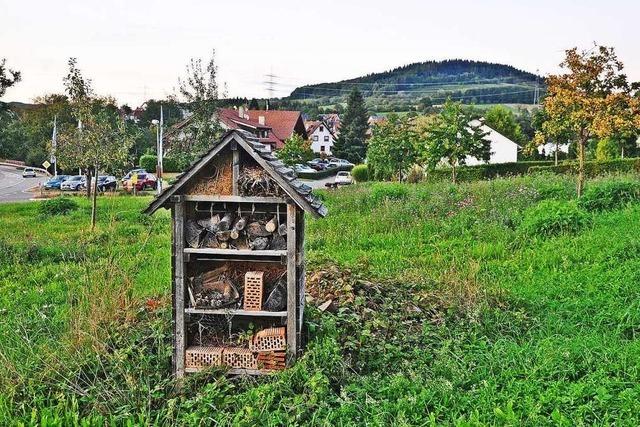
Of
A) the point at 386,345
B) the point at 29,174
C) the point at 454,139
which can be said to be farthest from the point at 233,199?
the point at 29,174

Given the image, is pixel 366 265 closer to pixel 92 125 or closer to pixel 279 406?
pixel 279 406

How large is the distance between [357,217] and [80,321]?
951 centimetres

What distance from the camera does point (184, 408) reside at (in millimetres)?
5055

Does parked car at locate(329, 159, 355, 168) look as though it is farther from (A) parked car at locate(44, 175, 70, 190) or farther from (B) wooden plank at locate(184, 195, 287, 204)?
(B) wooden plank at locate(184, 195, 287, 204)

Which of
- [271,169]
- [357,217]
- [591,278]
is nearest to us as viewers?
[271,169]

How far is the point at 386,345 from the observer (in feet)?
19.4

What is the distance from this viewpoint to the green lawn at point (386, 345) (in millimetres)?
4785

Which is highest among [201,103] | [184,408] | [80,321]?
[201,103]

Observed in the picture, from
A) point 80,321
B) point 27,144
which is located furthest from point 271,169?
point 27,144

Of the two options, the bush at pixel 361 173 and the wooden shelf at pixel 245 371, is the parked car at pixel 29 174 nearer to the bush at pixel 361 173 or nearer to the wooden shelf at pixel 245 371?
the bush at pixel 361 173

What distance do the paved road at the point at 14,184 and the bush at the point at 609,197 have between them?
87.6 ft

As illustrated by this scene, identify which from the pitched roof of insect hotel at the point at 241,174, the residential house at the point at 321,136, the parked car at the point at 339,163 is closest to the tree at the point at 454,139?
the pitched roof of insect hotel at the point at 241,174

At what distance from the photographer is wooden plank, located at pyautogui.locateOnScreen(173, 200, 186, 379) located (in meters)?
5.51

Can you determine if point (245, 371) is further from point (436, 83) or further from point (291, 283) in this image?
point (436, 83)
